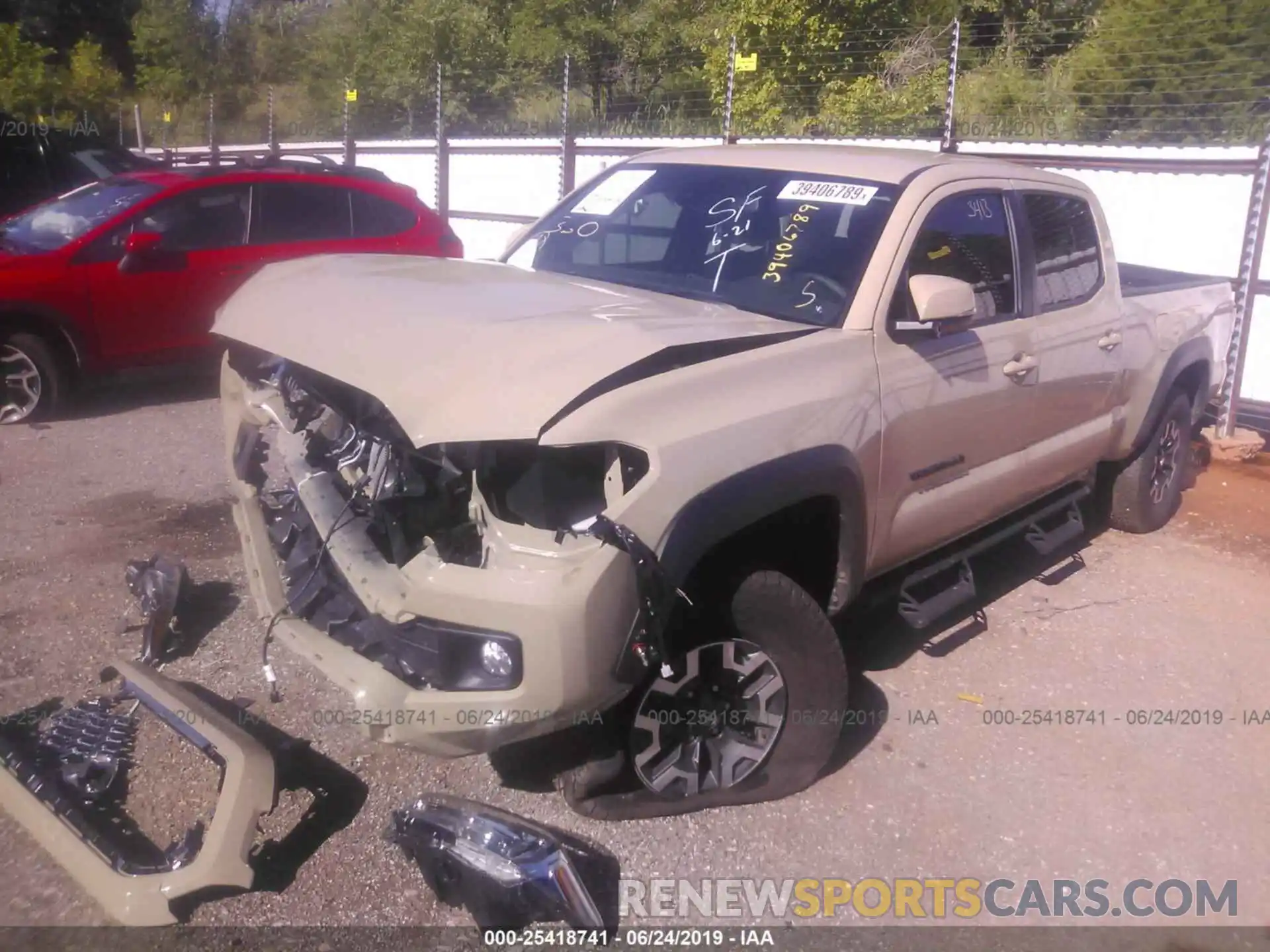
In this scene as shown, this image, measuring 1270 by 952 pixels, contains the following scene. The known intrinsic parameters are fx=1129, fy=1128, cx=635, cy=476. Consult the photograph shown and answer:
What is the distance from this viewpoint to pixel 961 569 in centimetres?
444

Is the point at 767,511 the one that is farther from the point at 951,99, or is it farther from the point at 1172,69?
the point at 1172,69

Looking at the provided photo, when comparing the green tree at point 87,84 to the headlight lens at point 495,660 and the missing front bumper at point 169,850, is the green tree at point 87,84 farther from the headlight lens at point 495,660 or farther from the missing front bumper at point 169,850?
the headlight lens at point 495,660

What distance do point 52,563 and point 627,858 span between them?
3.27 meters

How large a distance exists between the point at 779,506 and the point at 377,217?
21.0ft

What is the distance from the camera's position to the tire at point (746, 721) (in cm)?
329

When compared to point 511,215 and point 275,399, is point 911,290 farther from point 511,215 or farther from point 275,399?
point 511,215

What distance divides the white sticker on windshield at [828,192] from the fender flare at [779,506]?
113 cm

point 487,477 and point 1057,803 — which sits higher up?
point 487,477

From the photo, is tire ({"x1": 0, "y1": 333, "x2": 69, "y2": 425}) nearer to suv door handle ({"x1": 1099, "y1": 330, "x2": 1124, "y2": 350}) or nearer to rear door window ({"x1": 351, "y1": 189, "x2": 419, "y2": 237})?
rear door window ({"x1": 351, "y1": 189, "x2": 419, "y2": 237})

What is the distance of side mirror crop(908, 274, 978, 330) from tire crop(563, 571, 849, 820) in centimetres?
102

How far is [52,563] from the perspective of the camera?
5152mm

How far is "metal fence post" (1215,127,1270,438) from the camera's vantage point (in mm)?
7621

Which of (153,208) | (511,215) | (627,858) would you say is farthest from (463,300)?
(511,215)

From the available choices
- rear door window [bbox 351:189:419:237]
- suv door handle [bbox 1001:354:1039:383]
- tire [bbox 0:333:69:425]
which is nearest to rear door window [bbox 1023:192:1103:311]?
suv door handle [bbox 1001:354:1039:383]
